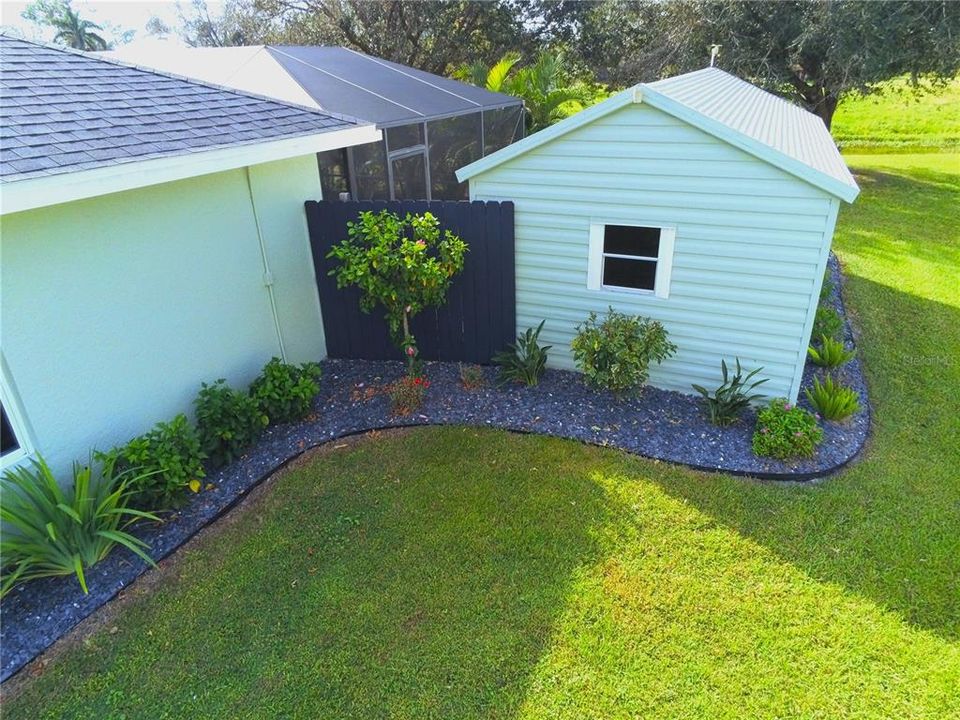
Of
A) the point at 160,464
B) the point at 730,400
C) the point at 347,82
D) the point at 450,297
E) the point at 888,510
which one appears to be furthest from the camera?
the point at 347,82

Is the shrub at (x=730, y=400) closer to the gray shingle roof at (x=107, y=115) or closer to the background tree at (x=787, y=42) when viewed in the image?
the gray shingle roof at (x=107, y=115)

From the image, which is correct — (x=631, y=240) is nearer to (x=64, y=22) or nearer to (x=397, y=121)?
(x=397, y=121)

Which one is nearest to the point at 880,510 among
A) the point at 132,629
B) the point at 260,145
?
the point at 132,629

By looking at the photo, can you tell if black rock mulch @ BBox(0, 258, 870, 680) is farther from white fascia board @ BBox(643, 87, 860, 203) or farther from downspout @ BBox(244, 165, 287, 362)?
white fascia board @ BBox(643, 87, 860, 203)

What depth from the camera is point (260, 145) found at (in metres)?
5.39

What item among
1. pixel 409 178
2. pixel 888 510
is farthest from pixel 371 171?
pixel 888 510

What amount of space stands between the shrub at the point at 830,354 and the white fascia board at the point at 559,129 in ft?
12.0

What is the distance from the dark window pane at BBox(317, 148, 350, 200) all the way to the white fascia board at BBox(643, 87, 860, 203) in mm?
4261

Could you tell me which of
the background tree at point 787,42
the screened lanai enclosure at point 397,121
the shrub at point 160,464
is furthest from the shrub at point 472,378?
the background tree at point 787,42

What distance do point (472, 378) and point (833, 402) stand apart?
12.1 ft

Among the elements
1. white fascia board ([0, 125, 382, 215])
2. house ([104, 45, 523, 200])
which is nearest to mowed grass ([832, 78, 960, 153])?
house ([104, 45, 523, 200])

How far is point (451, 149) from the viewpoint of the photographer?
1145 cm

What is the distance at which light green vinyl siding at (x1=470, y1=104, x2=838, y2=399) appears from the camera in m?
5.50

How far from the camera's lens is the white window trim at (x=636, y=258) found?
5.99 meters
